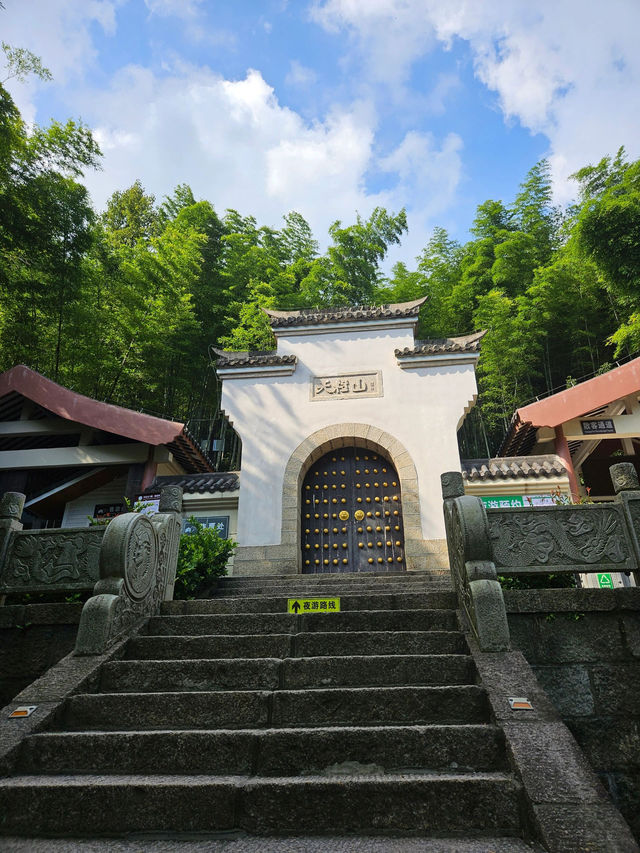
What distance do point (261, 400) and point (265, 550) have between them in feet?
10.2

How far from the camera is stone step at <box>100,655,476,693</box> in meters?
3.57

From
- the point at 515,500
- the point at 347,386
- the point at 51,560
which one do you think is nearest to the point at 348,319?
the point at 347,386

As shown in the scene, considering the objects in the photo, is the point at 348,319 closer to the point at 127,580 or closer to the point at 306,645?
the point at 127,580

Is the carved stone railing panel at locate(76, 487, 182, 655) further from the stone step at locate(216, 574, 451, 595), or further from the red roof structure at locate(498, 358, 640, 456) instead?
the red roof structure at locate(498, 358, 640, 456)

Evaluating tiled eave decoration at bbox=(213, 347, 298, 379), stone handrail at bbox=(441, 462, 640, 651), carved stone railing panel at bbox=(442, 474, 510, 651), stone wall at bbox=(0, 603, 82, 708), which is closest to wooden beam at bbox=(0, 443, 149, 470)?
tiled eave decoration at bbox=(213, 347, 298, 379)

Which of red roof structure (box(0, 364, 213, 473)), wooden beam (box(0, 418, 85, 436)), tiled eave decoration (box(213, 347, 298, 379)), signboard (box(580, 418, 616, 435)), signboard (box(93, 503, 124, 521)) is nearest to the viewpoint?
signboard (box(580, 418, 616, 435))

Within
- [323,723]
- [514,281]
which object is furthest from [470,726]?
[514,281]

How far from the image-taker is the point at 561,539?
4641 mm

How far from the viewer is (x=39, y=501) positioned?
1041cm

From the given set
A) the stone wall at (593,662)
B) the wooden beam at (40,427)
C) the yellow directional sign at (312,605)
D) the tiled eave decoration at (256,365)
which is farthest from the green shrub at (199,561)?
the wooden beam at (40,427)

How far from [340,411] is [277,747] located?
300 inches

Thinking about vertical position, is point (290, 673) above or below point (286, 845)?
above

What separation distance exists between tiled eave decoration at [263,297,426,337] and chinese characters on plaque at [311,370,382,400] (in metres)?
1.22

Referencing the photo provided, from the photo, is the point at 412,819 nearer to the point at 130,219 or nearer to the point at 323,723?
the point at 323,723
